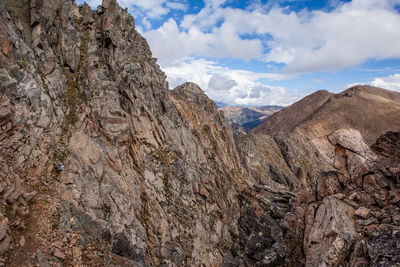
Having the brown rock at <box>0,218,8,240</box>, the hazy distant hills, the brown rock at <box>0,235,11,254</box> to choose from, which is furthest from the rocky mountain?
the hazy distant hills

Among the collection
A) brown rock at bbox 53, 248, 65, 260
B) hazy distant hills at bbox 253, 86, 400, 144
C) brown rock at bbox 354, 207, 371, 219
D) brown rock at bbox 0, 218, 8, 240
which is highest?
hazy distant hills at bbox 253, 86, 400, 144

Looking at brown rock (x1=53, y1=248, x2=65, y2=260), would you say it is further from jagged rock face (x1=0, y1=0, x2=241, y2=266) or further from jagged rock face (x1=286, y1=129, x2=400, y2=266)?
jagged rock face (x1=286, y1=129, x2=400, y2=266)

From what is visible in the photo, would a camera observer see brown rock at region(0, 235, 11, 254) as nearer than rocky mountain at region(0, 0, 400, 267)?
Yes

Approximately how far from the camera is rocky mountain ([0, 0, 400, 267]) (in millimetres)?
14766

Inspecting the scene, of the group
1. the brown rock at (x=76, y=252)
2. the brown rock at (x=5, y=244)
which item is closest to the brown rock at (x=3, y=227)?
Answer: the brown rock at (x=5, y=244)

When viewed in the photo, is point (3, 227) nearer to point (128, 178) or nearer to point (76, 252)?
point (76, 252)

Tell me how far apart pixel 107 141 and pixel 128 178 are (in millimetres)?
4687

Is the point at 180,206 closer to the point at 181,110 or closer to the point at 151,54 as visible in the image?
the point at 181,110

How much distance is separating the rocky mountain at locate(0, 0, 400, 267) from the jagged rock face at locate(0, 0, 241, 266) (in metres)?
0.13

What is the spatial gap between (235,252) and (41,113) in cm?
2759

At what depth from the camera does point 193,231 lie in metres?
25.8

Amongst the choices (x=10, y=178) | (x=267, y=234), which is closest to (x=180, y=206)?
(x=267, y=234)

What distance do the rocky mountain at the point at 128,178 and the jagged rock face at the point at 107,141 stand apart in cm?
13

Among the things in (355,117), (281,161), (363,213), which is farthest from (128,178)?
(355,117)
